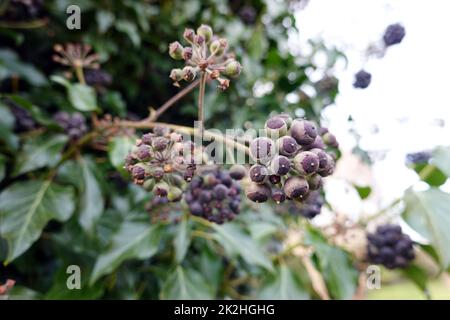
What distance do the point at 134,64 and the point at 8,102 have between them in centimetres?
68

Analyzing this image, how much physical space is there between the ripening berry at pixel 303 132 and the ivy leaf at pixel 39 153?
3.22ft

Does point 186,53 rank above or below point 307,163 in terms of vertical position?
above

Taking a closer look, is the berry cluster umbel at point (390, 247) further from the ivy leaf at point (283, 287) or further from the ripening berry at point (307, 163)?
the ripening berry at point (307, 163)

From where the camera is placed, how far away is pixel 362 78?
138 cm

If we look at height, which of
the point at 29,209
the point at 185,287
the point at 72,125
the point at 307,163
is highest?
the point at 72,125

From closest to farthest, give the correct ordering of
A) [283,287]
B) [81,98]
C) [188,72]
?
[188,72]
[81,98]
[283,287]

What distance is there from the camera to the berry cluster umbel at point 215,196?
1.05 meters

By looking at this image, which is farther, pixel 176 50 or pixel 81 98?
pixel 81 98

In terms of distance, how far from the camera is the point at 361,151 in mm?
1699

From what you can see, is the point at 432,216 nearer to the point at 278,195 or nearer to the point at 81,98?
the point at 278,195

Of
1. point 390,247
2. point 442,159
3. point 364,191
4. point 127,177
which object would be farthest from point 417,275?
point 127,177

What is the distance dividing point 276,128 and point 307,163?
0.10 metres

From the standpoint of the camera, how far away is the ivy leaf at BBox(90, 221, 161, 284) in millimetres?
1315
